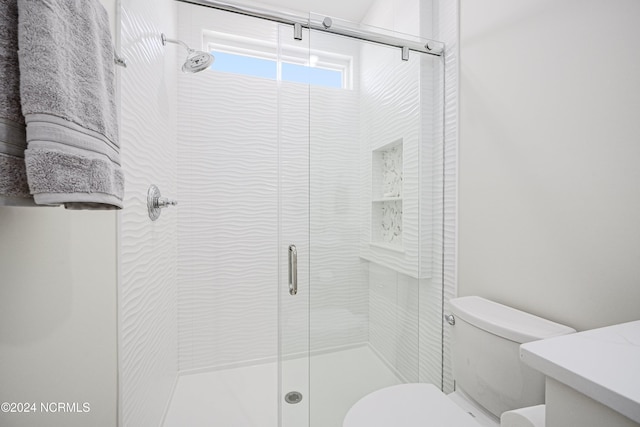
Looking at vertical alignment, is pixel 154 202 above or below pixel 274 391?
above

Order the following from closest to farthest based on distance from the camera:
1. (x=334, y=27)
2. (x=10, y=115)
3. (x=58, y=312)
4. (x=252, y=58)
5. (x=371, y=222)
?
(x=10, y=115)
(x=58, y=312)
(x=334, y=27)
(x=371, y=222)
(x=252, y=58)

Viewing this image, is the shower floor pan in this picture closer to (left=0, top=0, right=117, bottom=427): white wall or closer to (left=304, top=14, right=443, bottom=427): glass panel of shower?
(left=304, top=14, right=443, bottom=427): glass panel of shower

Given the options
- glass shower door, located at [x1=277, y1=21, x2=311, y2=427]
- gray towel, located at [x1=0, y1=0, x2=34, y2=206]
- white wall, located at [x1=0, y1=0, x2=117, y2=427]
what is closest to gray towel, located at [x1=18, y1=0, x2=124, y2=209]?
gray towel, located at [x1=0, y1=0, x2=34, y2=206]

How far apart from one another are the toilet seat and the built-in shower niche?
0.63 metres

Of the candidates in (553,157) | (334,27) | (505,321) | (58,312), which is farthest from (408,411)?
(334,27)

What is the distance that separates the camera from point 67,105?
529 mm

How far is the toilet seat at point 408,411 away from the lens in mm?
885

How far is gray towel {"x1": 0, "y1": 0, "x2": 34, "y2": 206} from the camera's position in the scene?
484mm

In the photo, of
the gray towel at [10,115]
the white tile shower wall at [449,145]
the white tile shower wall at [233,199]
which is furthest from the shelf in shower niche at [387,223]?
the gray towel at [10,115]

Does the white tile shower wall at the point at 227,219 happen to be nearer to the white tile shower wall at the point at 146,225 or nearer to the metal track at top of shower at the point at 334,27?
the white tile shower wall at the point at 146,225

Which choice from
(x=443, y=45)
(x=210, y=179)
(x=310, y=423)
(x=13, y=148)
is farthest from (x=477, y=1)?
(x=310, y=423)

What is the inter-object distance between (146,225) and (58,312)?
1.91ft

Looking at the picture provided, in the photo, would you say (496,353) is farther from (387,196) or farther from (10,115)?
(10,115)

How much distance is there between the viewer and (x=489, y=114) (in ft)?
3.87
